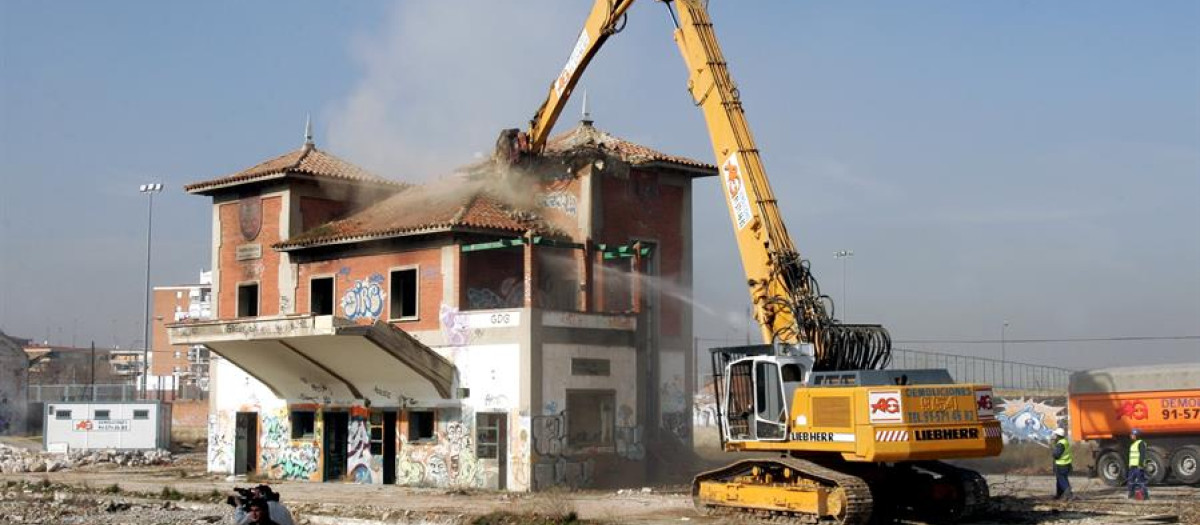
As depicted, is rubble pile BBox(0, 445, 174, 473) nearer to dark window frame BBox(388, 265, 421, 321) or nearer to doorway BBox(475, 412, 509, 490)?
dark window frame BBox(388, 265, 421, 321)

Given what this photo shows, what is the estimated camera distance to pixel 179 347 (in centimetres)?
12194

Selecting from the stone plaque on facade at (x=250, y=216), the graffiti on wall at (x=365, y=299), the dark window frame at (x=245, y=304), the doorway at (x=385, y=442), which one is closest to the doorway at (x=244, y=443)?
the dark window frame at (x=245, y=304)

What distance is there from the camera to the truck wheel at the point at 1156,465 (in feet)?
107

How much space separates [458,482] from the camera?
33844mm

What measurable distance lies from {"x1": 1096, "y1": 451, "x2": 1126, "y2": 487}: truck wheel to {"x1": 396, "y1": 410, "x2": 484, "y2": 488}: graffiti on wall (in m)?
15.0

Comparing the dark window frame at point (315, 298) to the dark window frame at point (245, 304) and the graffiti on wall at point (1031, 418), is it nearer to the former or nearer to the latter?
the dark window frame at point (245, 304)

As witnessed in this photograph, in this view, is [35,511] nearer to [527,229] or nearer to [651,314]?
[527,229]

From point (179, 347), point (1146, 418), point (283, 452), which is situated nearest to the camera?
point (1146, 418)

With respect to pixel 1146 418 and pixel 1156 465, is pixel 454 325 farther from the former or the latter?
pixel 1156 465

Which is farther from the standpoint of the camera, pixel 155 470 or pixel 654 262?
pixel 155 470

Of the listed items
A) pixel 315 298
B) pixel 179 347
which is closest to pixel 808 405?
pixel 315 298

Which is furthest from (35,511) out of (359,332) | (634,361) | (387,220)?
(634,361)

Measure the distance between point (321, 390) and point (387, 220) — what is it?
5.09m

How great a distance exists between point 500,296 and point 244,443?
10734 mm
